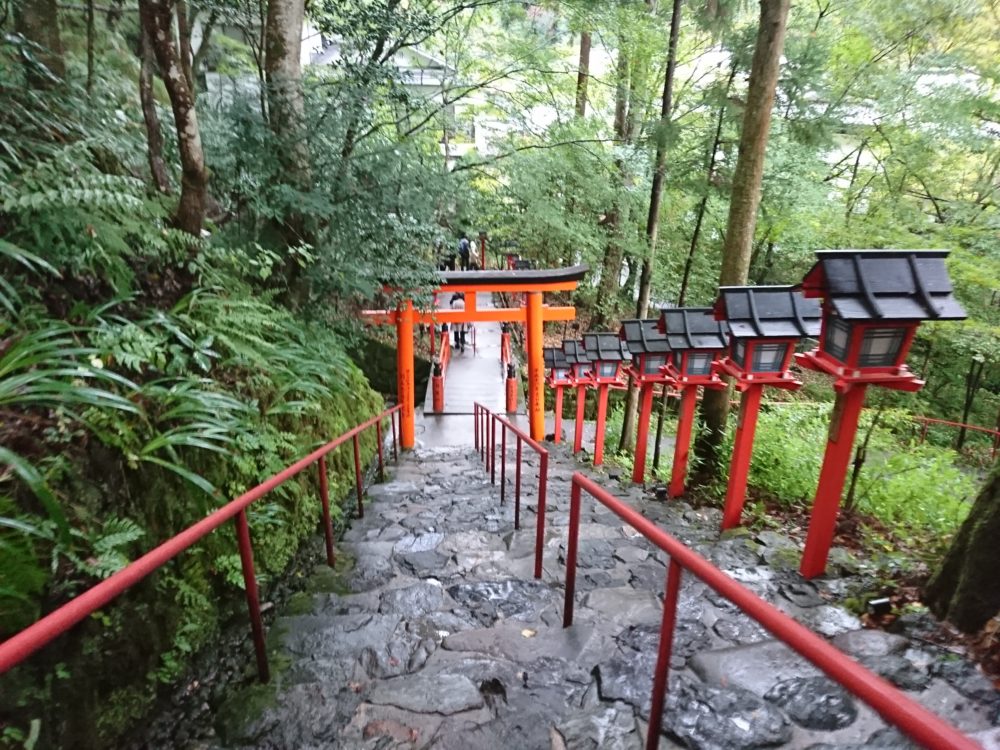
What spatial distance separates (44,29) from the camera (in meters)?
4.11

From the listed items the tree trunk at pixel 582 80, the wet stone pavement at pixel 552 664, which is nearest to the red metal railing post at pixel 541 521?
the wet stone pavement at pixel 552 664

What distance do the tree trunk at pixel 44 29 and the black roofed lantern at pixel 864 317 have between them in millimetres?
5791

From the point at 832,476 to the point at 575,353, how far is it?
711 cm

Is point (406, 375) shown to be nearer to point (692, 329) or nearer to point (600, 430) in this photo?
point (600, 430)

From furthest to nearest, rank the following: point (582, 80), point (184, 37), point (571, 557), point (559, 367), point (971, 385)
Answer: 1. point (971, 385)
2. point (582, 80)
3. point (559, 367)
4. point (184, 37)
5. point (571, 557)

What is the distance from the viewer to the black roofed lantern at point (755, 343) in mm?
3996

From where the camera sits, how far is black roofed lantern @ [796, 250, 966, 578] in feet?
9.20

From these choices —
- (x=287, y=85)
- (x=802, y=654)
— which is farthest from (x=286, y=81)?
(x=802, y=654)

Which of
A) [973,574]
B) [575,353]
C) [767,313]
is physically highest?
[767,313]

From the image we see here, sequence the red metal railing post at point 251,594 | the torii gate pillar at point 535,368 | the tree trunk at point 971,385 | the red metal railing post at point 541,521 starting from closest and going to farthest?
the red metal railing post at point 251,594
the red metal railing post at point 541,521
the torii gate pillar at point 535,368
the tree trunk at point 971,385

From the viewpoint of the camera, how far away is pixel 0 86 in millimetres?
3375

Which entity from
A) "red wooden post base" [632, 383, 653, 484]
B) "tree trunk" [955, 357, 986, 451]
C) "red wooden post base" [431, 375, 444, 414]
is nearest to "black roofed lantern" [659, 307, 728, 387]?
"red wooden post base" [632, 383, 653, 484]

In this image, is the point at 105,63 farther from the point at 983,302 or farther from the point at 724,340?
the point at 983,302

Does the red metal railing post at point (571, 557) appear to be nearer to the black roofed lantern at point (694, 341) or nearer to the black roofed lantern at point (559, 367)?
the black roofed lantern at point (694, 341)
